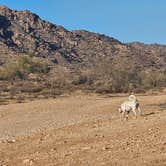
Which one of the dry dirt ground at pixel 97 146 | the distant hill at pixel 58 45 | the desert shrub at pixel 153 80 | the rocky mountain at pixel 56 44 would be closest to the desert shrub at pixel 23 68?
the desert shrub at pixel 153 80

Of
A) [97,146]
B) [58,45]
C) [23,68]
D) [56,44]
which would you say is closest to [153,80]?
[23,68]

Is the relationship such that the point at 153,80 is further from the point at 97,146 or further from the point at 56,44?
the point at 56,44

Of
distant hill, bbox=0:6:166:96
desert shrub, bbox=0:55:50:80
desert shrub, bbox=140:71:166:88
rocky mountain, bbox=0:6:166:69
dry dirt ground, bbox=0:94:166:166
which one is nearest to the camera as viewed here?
dry dirt ground, bbox=0:94:166:166

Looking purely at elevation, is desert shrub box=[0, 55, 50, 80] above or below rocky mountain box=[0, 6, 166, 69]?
below

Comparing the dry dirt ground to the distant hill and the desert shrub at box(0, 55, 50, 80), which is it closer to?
the desert shrub at box(0, 55, 50, 80)

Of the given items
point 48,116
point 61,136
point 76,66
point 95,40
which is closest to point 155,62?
point 95,40

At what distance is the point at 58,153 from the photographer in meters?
13.0

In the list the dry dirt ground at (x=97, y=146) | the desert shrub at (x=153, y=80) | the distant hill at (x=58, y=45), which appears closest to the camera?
the dry dirt ground at (x=97, y=146)

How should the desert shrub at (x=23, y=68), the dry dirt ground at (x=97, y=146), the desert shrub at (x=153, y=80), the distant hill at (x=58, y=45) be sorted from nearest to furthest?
the dry dirt ground at (x=97, y=146) < the desert shrub at (x=153, y=80) < the desert shrub at (x=23, y=68) < the distant hill at (x=58, y=45)

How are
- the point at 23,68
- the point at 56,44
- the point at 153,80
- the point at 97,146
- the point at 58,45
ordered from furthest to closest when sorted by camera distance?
the point at 58,45, the point at 56,44, the point at 23,68, the point at 153,80, the point at 97,146

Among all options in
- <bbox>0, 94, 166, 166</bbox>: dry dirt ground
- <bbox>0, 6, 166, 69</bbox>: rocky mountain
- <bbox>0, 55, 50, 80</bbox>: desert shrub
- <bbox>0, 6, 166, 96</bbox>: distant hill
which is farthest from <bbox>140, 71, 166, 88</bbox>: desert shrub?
<bbox>0, 94, 166, 166</bbox>: dry dirt ground

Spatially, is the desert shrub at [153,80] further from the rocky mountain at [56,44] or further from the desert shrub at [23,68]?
the rocky mountain at [56,44]

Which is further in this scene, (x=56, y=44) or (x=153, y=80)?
Result: (x=56, y=44)

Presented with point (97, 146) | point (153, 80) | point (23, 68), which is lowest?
point (97, 146)
